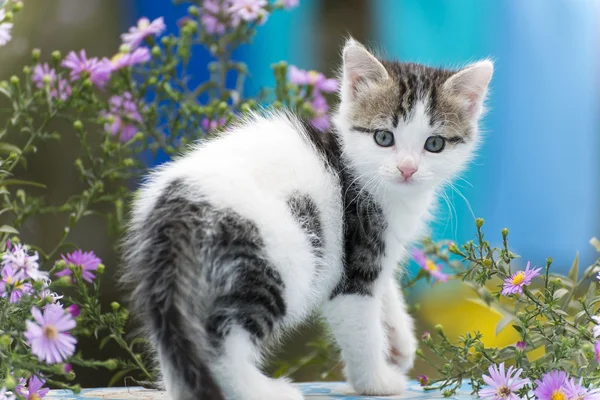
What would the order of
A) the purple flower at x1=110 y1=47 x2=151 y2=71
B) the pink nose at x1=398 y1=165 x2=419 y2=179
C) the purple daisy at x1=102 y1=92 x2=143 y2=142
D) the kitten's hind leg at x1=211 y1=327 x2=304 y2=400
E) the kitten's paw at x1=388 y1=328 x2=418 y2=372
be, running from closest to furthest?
the kitten's hind leg at x1=211 y1=327 x2=304 y2=400 → the pink nose at x1=398 y1=165 x2=419 y2=179 → the kitten's paw at x1=388 y1=328 x2=418 y2=372 → the purple flower at x1=110 y1=47 x2=151 y2=71 → the purple daisy at x1=102 y1=92 x2=143 y2=142

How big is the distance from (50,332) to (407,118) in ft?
2.31

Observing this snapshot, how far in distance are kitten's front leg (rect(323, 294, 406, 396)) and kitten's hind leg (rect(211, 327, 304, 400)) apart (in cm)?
26

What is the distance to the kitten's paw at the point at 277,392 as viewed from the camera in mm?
1050

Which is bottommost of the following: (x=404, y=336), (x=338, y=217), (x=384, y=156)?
(x=404, y=336)

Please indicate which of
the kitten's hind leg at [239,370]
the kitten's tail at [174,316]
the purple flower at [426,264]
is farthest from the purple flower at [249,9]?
the kitten's hind leg at [239,370]

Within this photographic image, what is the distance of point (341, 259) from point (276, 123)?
29 centimetres

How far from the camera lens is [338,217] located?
1.27 m

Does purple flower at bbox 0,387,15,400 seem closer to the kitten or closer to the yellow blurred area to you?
the kitten

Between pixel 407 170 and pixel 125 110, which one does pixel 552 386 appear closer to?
pixel 407 170

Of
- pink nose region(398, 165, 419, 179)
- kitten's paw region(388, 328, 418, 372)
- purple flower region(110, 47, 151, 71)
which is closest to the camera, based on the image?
pink nose region(398, 165, 419, 179)

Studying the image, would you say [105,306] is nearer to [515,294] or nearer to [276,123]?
[276,123]

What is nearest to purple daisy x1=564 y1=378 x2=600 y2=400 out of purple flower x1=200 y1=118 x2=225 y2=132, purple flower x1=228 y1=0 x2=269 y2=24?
purple flower x1=200 y1=118 x2=225 y2=132

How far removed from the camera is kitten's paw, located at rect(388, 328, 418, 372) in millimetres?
1474

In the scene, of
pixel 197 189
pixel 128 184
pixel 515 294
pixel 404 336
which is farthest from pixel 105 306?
pixel 515 294
